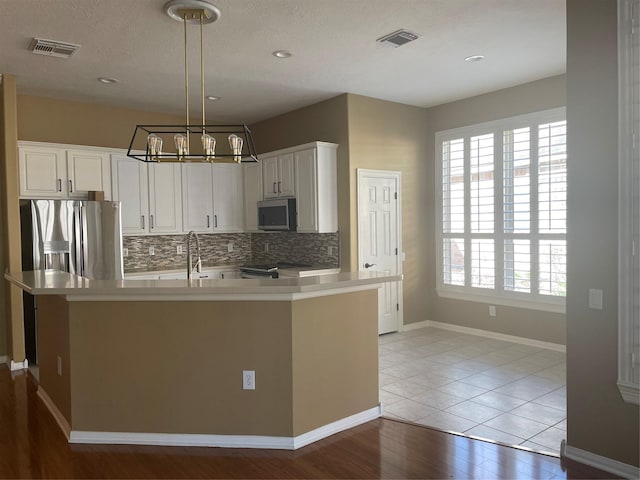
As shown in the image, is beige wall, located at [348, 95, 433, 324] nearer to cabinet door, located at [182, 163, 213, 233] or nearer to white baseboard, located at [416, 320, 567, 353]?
white baseboard, located at [416, 320, 567, 353]

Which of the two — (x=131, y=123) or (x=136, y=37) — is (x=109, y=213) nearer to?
(x=131, y=123)

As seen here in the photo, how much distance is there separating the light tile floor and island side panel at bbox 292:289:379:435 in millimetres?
413

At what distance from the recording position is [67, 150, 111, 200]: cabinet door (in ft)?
18.1

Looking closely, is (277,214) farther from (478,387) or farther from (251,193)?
(478,387)

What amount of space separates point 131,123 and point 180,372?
168 inches

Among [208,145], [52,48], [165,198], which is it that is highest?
[52,48]

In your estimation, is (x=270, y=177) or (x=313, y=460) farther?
(x=270, y=177)

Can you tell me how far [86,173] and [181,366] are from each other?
3418 millimetres

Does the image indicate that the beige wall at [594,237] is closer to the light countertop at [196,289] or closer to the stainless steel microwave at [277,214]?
the light countertop at [196,289]

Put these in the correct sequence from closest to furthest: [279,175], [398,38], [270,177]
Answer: [398,38], [279,175], [270,177]

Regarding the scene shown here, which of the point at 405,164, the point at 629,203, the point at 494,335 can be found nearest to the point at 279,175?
the point at 405,164

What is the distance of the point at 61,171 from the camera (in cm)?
542

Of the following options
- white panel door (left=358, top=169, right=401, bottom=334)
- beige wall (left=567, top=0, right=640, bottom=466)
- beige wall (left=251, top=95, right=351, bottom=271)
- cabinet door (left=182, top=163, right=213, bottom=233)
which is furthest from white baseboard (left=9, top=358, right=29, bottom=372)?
beige wall (left=567, top=0, right=640, bottom=466)

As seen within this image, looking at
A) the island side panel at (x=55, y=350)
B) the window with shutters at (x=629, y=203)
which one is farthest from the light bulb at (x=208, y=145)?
the window with shutters at (x=629, y=203)
